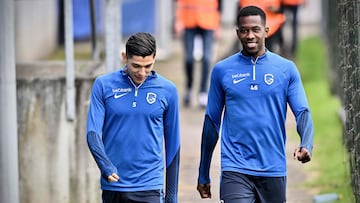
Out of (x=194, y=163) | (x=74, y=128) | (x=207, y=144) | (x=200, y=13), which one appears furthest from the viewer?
(x=200, y=13)

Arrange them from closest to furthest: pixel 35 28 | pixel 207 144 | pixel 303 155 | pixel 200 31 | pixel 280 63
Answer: pixel 303 155
pixel 280 63
pixel 207 144
pixel 200 31
pixel 35 28

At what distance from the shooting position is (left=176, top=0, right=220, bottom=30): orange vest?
12.8 meters

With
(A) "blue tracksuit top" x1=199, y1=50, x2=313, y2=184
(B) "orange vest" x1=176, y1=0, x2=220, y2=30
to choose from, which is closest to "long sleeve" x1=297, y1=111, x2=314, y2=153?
(A) "blue tracksuit top" x1=199, y1=50, x2=313, y2=184

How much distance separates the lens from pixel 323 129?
496 inches

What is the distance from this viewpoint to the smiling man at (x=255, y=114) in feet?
→ 21.1

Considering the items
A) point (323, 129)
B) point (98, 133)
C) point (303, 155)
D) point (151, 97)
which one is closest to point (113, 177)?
point (98, 133)

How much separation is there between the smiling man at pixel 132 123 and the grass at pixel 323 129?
2705 mm

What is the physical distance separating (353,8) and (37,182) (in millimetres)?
3134

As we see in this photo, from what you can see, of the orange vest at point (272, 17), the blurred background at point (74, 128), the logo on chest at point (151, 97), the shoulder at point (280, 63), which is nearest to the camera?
the logo on chest at point (151, 97)

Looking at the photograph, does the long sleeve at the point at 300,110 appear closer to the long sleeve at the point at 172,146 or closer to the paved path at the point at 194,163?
the long sleeve at the point at 172,146

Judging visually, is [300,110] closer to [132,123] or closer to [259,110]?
[259,110]

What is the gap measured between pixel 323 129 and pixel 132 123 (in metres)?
6.55

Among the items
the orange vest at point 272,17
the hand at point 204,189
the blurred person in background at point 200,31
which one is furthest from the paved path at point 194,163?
the hand at point 204,189

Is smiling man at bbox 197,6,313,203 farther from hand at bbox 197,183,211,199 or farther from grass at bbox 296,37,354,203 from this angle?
grass at bbox 296,37,354,203
